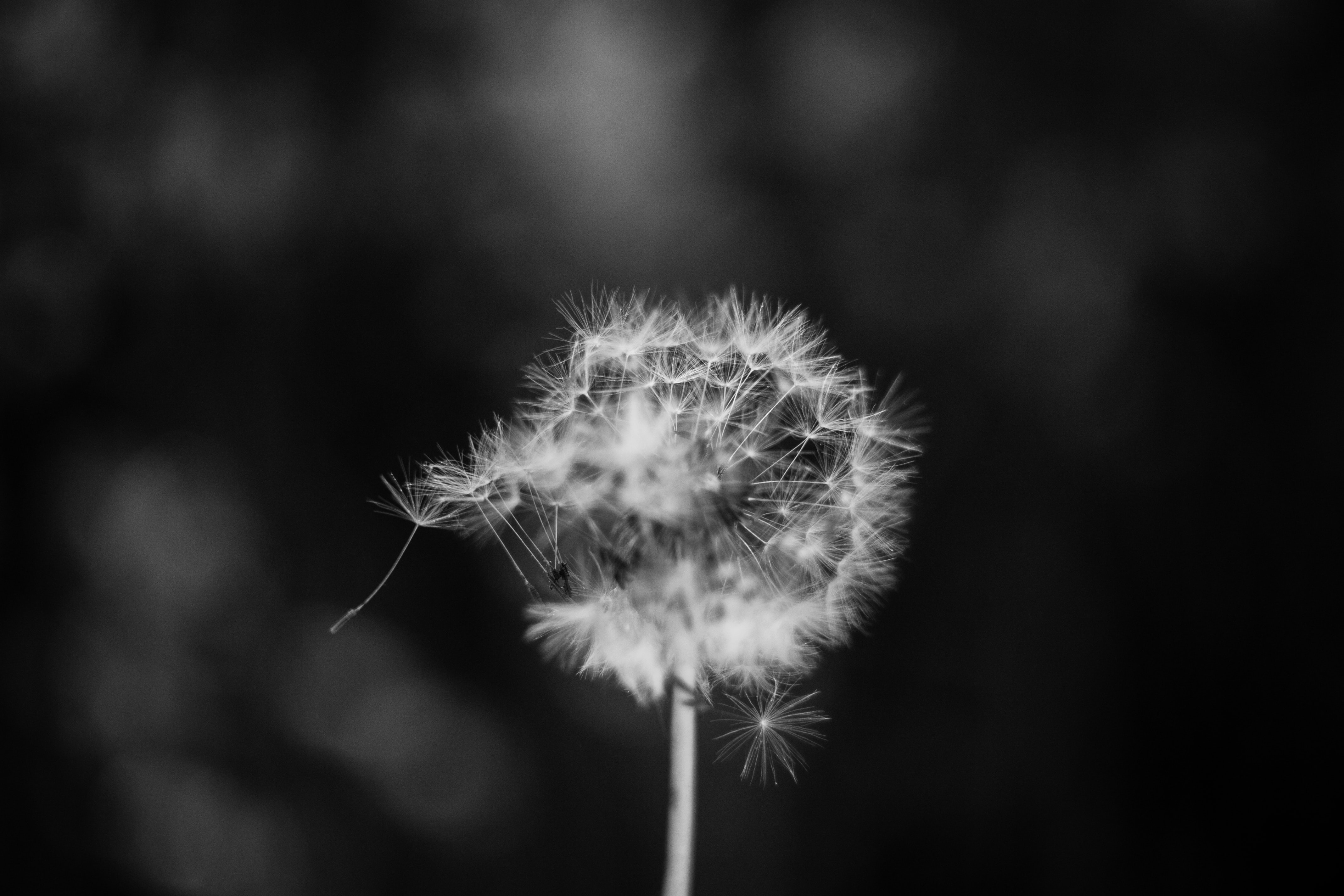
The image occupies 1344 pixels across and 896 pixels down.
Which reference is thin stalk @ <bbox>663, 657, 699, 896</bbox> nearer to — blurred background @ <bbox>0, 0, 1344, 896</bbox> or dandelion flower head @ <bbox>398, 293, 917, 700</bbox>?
dandelion flower head @ <bbox>398, 293, 917, 700</bbox>

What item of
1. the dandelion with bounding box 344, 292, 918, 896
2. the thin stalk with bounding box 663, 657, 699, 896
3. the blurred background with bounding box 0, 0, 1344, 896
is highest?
the blurred background with bounding box 0, 0, 1344, 896

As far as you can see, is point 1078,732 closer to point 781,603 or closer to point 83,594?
point 781,603

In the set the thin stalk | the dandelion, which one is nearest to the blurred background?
the dandelion

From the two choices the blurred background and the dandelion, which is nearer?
the dandelion

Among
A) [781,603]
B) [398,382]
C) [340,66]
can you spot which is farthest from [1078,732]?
[340,66]

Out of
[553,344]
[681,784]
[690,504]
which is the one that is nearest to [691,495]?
[690,504]

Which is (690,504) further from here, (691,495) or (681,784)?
(681,784)

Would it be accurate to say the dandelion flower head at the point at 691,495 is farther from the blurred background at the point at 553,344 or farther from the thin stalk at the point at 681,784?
the blurred background at the point at 553,344
